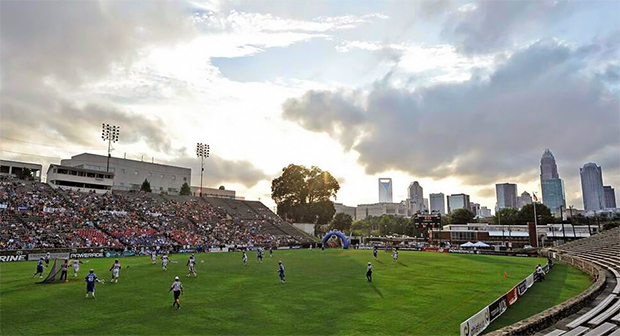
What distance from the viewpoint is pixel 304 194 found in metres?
107

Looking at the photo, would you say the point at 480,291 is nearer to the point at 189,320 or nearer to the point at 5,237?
the point at 189,320

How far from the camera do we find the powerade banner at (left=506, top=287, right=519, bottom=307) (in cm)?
1959

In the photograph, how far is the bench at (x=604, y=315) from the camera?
1508cm

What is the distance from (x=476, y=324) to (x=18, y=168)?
91.3 metres

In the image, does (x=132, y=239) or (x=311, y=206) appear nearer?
(x=132, y=239)

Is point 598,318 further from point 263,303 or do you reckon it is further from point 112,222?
point 112,222

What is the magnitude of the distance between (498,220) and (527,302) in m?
115

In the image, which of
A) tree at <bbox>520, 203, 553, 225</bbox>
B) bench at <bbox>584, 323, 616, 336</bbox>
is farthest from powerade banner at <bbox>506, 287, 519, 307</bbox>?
tree at <bbox>520, 203, 553, 225</bbox>

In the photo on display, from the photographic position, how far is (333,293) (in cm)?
2314

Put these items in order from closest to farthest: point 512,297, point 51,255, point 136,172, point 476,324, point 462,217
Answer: point 476,324
point 512,297
point 51,255
point 136,172
point 462,217

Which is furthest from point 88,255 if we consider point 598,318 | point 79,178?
point 598,318

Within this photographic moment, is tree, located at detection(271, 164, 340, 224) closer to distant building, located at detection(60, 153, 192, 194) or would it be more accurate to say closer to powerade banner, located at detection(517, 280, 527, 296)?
distant building, located at detection(60, 153, 192, 194)

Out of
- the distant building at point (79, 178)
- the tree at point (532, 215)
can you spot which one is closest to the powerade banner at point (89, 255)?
the distant building at point (79, 178)

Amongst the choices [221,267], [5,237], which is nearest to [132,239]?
[5,237]
